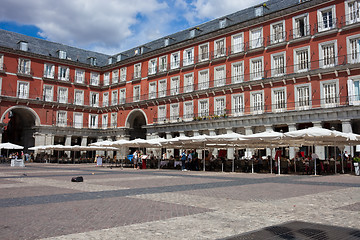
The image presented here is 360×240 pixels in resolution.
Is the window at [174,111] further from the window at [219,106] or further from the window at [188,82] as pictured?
the window at [219,106]

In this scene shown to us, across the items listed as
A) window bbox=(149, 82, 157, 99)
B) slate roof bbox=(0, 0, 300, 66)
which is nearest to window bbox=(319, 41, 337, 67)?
slate roof bbox=(0, 0, 300, 66)

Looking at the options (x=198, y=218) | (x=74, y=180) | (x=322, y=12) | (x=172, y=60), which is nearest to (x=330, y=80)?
(x=322, y=12)

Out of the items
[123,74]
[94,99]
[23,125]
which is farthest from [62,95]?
[123,74]

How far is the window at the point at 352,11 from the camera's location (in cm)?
2648

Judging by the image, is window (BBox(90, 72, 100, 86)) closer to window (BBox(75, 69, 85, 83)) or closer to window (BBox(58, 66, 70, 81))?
window (BBox(75, 69, 85, 83))

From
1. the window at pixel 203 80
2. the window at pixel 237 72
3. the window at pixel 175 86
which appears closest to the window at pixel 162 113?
the window at pixel 175 86

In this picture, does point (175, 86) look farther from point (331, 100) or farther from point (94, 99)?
point (331, 100)

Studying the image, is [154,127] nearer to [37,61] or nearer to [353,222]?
[37,61]

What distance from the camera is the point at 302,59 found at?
98.0 ft

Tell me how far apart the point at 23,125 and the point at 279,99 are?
3692cm

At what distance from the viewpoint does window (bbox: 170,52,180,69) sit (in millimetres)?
40966

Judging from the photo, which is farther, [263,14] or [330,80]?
[263,14]

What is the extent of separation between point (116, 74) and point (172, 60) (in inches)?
475

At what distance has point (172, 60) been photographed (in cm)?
4159
